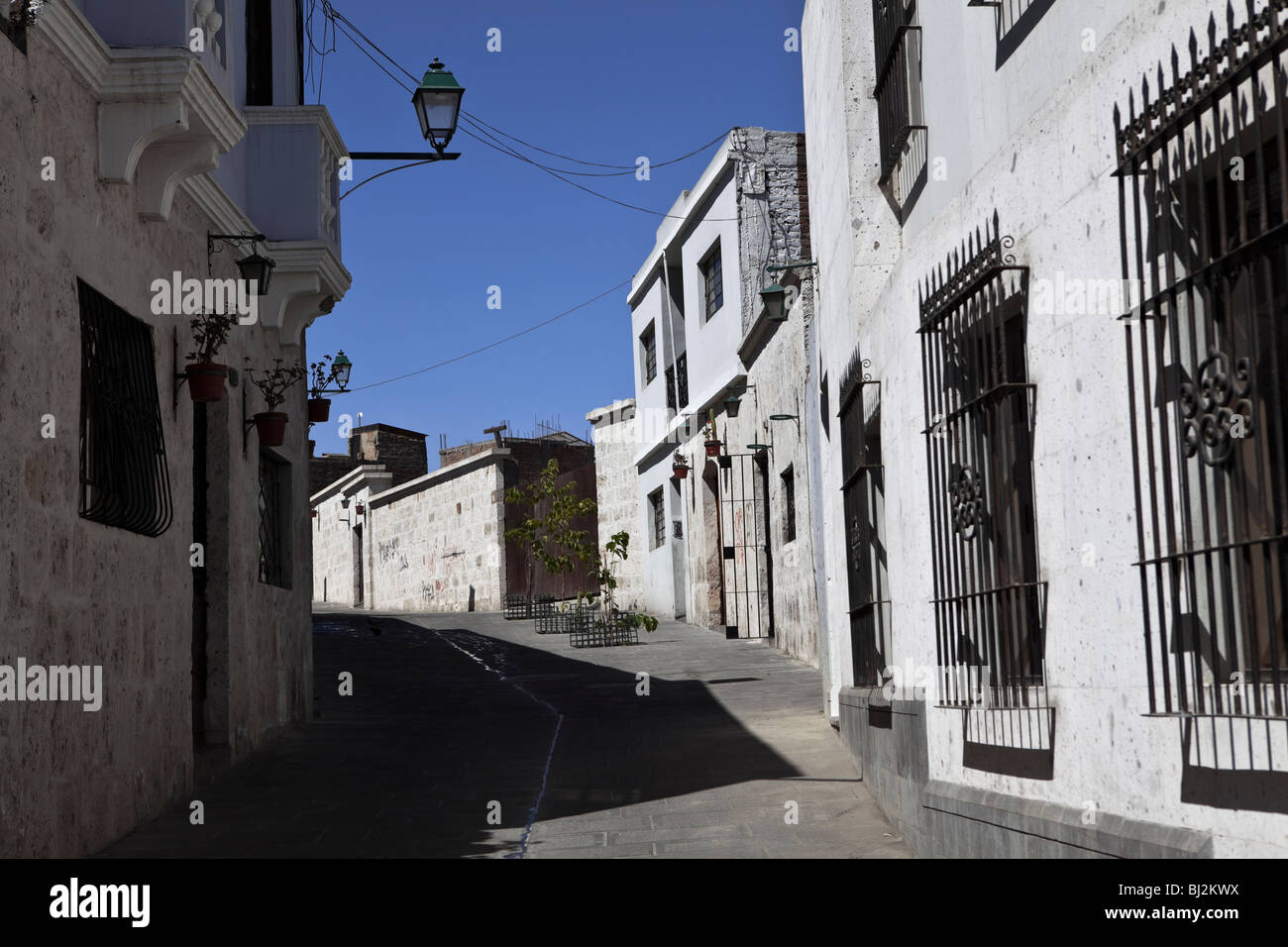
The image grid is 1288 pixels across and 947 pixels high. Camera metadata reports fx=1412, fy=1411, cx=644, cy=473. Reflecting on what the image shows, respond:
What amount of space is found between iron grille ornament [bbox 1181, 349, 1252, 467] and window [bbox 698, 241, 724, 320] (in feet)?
62.8

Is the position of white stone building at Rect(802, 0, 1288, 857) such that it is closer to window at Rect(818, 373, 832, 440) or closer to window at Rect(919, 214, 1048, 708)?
window at Rect(919, 214, 1048, 708)

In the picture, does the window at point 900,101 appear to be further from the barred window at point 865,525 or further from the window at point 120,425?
the window at point 120,425

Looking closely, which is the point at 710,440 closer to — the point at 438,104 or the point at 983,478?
the point at 438,104

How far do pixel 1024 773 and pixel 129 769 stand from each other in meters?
4.83

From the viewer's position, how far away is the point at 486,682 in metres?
16.3

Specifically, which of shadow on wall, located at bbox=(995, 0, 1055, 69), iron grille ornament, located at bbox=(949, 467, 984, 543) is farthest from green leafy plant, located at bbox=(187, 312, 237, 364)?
shadow on wall, located at bbox=(995, 0, 1055, 69)

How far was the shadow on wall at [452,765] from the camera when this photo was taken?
24.9 ft

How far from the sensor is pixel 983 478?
5621 millimetres

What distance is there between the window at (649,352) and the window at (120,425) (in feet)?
64.9

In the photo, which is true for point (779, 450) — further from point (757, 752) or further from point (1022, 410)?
point (1022, 410)

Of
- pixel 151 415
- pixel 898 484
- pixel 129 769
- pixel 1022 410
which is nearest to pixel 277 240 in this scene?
pixel 151 415

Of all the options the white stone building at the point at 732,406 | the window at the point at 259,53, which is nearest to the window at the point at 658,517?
the white stone building at the point at 732,406

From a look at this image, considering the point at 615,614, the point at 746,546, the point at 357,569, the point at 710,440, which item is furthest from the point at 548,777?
the point at 357,569
